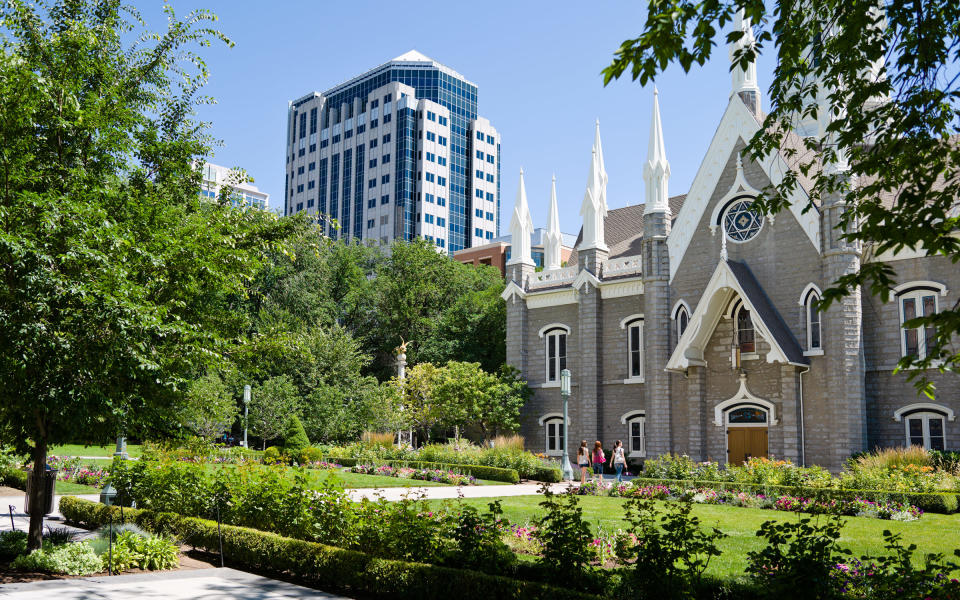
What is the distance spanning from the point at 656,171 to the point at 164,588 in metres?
28.0

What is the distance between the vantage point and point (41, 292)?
8766mm

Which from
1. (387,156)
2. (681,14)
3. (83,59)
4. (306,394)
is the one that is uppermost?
(387,156)

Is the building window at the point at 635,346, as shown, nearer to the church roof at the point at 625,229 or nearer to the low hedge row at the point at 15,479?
the church roof at the point at 625,229

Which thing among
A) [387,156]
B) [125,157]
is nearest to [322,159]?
[387,156]

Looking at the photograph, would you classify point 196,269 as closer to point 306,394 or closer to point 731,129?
point 731,129

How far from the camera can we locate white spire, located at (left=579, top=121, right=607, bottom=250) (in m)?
36.1

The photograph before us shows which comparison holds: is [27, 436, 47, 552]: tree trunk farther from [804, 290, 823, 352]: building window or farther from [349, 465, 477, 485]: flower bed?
[804, 290, 823, 352]: building window

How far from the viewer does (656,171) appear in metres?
33.1

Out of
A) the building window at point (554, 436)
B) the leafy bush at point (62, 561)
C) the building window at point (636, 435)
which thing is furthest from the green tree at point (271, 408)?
the leafy bush at point (62, 561)

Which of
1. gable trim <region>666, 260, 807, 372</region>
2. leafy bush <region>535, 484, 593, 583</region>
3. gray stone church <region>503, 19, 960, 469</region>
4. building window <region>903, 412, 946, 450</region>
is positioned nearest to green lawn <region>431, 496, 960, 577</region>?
leafy bush <region>535, 484, 593, 583</region>

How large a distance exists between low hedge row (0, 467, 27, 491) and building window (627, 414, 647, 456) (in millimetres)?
22945

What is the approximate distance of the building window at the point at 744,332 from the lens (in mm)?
29462

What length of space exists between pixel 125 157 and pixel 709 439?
24617 millimetres

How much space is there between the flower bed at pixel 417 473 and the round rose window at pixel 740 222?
14347 mm
